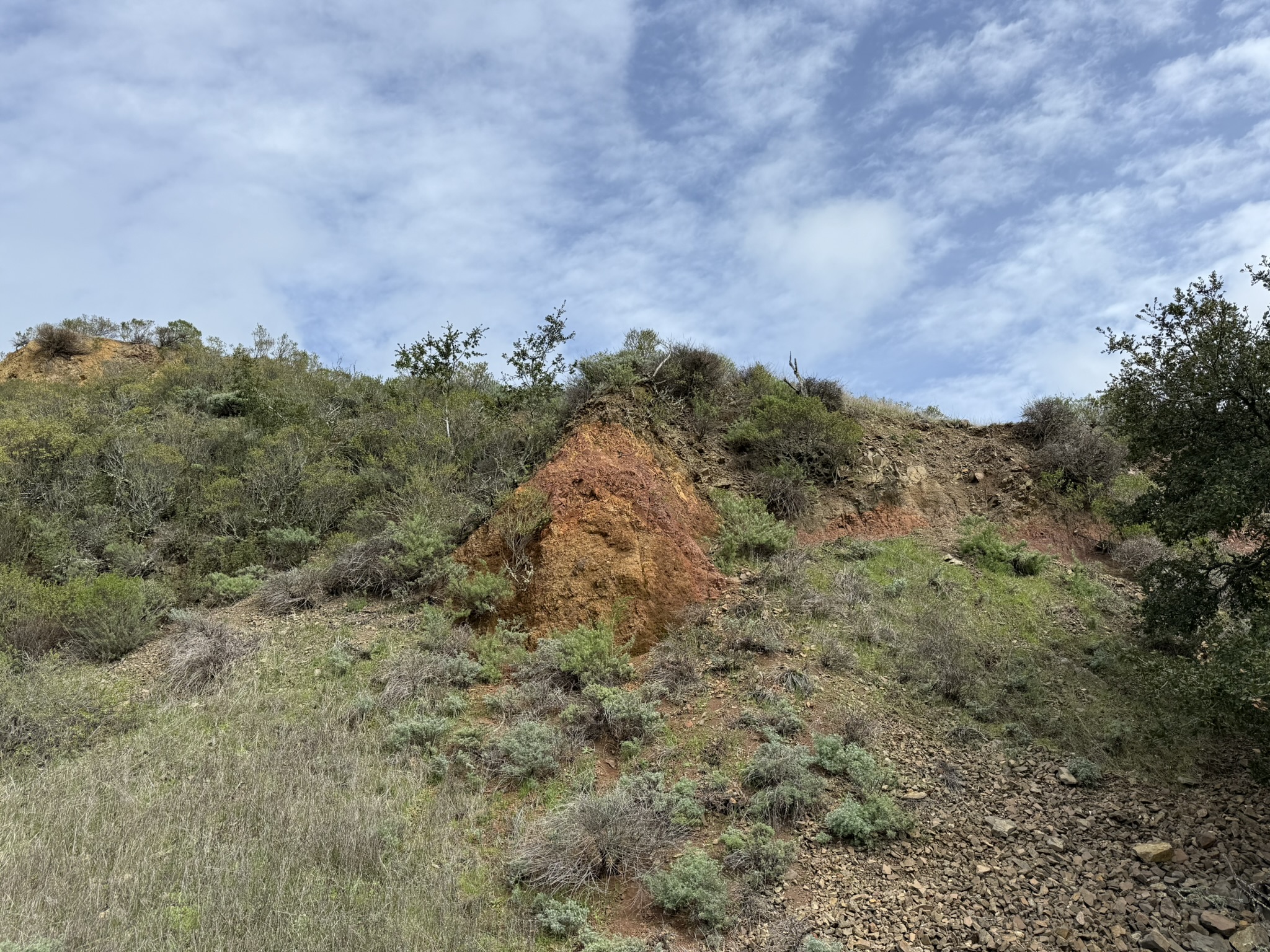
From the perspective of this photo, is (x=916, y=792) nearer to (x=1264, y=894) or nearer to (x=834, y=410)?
(x=1264, y=894)

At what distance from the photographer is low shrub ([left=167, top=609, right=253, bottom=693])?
26.4ft

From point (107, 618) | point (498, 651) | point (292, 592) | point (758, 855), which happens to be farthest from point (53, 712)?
point (758, 855)

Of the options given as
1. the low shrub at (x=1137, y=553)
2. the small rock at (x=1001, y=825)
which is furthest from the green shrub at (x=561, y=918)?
the low shrub at (x=1137, y=553)

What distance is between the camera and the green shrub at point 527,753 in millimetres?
6574

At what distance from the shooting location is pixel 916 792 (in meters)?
6.38

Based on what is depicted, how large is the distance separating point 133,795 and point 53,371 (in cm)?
2459

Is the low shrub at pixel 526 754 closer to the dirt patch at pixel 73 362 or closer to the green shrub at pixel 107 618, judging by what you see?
the green shrub at pixel 107 618

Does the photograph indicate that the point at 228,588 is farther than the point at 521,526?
Yes

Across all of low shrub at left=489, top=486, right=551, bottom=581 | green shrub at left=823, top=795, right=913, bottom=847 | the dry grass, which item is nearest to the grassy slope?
the dry grass

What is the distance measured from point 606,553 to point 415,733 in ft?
11.6

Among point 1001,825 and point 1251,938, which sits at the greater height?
point 1001,825

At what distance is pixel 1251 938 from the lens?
441cm

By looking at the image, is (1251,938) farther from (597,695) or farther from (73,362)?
(73,362)

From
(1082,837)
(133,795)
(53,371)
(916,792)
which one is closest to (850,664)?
(916,792)
